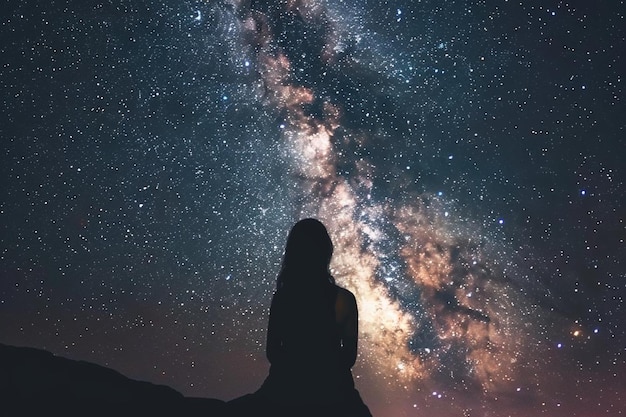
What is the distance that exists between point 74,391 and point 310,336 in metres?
1.41

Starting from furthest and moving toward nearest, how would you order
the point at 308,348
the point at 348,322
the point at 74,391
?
the point at 348,322, the point at 308,348, the point at 74,391

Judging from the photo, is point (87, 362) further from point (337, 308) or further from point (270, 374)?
point (337, 308)

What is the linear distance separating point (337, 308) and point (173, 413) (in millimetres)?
1259

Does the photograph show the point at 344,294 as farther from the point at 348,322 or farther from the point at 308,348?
the point at 308,348

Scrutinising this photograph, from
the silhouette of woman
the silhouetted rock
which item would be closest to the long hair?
the silhouette of woman

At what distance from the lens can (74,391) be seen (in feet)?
7.61

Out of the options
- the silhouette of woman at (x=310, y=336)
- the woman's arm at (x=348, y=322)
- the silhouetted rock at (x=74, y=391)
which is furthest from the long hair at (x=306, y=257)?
the silhouetted rock at (x=74, y=391)

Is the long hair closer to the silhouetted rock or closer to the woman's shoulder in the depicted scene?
the woman's shoulder

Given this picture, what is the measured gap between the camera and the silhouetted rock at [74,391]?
7.22 ft

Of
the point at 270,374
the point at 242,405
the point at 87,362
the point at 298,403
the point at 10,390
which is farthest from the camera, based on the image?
the point at 270,374

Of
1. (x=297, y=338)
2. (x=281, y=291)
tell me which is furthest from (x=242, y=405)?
(x=281, y=291)

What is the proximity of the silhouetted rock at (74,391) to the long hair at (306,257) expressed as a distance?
3.28 ft

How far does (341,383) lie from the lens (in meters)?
3.12

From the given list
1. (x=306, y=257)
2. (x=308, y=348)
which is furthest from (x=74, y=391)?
(x=306, y=257)
